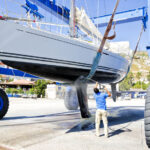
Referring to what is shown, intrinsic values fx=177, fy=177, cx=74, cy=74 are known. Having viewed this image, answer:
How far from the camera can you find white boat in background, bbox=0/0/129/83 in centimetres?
333

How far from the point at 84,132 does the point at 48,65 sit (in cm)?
166

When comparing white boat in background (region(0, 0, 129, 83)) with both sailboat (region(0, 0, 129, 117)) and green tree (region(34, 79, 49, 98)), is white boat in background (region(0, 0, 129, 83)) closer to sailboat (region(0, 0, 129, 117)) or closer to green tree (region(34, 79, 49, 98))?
sailboat (region(0, 0, 129, 117))

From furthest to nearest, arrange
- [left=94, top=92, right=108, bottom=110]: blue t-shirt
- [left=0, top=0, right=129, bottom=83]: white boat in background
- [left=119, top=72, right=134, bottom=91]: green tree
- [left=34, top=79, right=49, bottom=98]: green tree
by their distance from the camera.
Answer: [left=119, top=72, right=134, bottom=91]: green tree
[left=34, top=79, right=49, bottom=98]: green tree
[left=94, top=92, right=108, bottom=110]: blue t-shirt
[left=0, top=0, right=129, bottom=83]: white boat in background

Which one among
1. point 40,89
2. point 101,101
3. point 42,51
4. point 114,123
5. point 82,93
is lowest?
point 114,123

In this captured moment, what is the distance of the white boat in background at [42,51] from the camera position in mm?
3331

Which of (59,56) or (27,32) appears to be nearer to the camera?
(27,32)

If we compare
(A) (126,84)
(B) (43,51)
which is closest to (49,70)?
(B) (43,51)

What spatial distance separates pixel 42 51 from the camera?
12.0ft

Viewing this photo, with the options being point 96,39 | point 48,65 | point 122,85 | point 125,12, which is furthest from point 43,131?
point 122,85

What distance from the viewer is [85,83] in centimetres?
523

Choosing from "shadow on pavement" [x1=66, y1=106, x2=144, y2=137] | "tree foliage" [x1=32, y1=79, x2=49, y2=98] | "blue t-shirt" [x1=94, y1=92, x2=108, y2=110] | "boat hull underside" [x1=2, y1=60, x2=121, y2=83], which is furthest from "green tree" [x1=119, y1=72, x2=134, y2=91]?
"blue t-shirt" [x1=94, y1=92, x2=108, y2=110]

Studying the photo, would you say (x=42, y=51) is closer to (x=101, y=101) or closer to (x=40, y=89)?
(x=101, y=101)

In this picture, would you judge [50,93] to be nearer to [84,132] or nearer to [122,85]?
[84,132]

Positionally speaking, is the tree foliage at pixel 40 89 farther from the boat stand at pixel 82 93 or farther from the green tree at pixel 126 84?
the green tree at pixel 126 84
